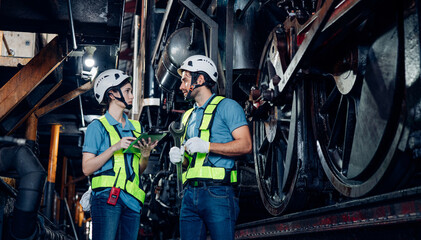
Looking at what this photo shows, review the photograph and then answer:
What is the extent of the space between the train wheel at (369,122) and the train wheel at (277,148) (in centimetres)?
37

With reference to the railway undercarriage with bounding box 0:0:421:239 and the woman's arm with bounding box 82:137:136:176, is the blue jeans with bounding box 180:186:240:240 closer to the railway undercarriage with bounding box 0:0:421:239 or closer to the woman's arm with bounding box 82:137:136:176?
the railway undercarriage with bounding box 0:0:421:239

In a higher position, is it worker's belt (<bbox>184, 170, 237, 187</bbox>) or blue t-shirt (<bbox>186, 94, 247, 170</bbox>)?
blue t-shirt (<bbox>186, 94, 247, 170</bbox>)

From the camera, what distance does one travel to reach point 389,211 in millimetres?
2035

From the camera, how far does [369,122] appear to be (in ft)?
7.95

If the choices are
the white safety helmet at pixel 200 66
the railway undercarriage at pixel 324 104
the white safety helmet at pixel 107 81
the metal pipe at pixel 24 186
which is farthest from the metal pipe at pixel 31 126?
the white safety helmet at pixel 200 66

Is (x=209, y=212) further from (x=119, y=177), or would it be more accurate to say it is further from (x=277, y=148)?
(x=277, y=148)

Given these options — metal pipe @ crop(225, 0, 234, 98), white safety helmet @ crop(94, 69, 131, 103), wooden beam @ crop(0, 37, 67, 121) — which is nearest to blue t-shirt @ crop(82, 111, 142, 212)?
white safety helmet @ crop(94, 69, 131, 103)

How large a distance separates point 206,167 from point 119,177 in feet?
2.33

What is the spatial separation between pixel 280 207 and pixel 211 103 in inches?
42.6

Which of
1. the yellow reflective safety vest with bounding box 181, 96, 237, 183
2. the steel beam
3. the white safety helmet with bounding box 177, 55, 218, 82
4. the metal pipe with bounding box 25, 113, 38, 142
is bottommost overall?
the yellow reflective safety vest with bounding box 181, 96, 237, 183

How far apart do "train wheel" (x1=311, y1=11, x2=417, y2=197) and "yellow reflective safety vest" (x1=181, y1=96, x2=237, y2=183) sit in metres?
0.70

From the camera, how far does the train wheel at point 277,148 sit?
350cm

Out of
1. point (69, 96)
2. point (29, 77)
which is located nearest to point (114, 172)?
point (29, 77)

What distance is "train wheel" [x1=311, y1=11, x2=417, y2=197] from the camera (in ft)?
7.09
